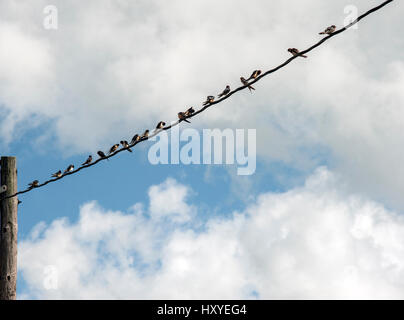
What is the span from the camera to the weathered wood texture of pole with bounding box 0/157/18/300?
11.5 m

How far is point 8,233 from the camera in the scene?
39.0 feet

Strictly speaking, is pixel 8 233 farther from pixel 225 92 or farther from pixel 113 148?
pixel 225 92

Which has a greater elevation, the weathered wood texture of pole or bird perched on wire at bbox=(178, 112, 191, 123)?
bird perched on wire at bbox=(178, 112, 191, 123)

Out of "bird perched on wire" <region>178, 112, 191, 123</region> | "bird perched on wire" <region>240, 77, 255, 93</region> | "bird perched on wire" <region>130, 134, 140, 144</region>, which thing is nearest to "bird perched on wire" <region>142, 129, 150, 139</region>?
"bird perched on wire" <region>130, 134, 140, 144</region>

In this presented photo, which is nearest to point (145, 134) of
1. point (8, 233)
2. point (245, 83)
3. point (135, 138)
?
point (135, 138)

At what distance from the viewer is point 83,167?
489 inches

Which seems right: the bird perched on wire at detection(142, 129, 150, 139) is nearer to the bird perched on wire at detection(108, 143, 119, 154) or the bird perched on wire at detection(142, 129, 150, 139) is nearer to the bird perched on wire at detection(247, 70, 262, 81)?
the bird perched on wire at detection(108, 143, 119, 154)

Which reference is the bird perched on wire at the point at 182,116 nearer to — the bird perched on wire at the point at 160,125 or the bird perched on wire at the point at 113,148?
the bird perched on wire at the point at 160,125

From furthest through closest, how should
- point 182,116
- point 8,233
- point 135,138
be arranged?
point 135,138, point 8,233, point 182,116

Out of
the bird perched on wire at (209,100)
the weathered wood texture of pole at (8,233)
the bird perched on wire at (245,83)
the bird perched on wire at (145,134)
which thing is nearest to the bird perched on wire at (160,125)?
the bird perched on wire at (145,134)
